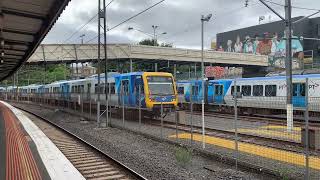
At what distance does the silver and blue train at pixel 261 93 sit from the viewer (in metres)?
25.9

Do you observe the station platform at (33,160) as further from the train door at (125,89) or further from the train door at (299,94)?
the train door at (299,94)

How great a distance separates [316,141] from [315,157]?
93 centimetres

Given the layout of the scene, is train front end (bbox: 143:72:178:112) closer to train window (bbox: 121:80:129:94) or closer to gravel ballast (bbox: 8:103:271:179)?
train window (bbox: 121:80:129:94)

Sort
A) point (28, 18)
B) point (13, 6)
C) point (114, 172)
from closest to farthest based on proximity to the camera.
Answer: point (114, 172), point (13, 6), point (28, 18)

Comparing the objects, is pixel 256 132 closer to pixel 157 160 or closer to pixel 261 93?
pixel 157 160

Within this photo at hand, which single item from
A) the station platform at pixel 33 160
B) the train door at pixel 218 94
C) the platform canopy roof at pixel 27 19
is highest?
the platform canopy roof at pixel 27 19

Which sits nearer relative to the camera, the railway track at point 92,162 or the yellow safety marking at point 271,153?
the railway track at point 92,162

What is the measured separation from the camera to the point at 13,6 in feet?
40.4

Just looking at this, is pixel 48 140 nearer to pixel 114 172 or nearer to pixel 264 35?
pixel 114 172

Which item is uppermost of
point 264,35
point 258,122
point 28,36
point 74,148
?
point 264,35

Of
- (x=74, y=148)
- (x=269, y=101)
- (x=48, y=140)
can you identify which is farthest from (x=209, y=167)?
(x=269, y=101)

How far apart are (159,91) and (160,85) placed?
1.37 ft

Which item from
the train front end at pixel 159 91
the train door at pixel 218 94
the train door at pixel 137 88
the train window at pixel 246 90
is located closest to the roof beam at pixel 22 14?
the train front end at pixel 159 91

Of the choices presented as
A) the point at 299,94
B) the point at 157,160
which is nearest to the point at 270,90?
the point at 299,94
